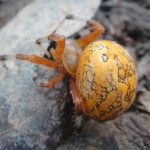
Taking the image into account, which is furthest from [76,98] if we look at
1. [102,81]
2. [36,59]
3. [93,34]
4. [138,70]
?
[138,70]

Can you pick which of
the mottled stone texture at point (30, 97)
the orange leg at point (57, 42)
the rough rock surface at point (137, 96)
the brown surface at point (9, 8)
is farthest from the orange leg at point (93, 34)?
the brown surface at point (9, 8)

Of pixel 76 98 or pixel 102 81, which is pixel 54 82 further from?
pixel 102 81

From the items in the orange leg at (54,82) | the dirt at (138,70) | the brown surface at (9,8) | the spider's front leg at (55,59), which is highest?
the spider's front leg at (55,59)

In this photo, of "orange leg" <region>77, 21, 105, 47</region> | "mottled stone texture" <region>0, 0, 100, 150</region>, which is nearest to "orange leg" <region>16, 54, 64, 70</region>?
"mottled stone texture" <region>0, 0, 100, 150</region>

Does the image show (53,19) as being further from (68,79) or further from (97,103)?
(97,103)

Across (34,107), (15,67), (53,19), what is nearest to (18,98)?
(34,107)

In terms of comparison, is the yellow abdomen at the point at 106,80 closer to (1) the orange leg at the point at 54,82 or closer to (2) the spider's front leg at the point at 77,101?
(2) the spider's front leg at the point at 77,101
